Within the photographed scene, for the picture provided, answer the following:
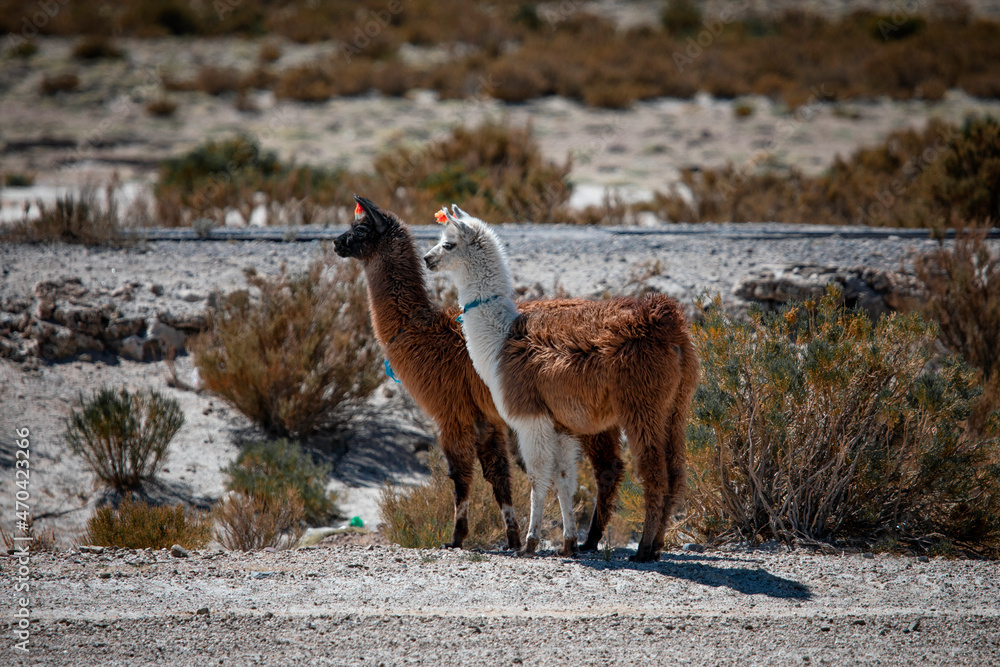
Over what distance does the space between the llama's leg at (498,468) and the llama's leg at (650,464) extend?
3.02ft

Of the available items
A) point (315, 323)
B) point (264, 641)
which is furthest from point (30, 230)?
point (264, 641)

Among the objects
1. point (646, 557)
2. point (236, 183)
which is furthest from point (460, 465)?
point (236, 183)

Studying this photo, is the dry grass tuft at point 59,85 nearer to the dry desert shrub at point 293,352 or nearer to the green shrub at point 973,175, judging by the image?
the dry desert shrub at point 293,352

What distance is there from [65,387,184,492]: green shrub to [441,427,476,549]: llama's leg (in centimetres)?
366

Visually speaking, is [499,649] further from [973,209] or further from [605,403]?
[973,209]

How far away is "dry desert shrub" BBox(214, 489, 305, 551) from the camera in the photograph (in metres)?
6.74

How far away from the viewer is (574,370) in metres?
5.19

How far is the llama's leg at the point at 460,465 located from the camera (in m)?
5.88

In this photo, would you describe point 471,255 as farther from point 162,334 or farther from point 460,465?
point 162,334

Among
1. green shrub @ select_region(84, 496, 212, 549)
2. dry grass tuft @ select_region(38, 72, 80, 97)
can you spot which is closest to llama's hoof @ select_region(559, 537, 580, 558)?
green shrub @ select_region(84, 496, 212, 549)

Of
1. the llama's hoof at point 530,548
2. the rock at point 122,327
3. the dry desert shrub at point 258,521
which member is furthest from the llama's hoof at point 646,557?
the rock at point 122,327

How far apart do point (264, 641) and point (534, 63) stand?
29.5 meters

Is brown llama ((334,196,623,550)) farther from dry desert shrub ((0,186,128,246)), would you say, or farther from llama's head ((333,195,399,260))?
dry desert shrub ((0,186,128,246))

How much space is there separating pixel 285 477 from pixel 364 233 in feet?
8.71
